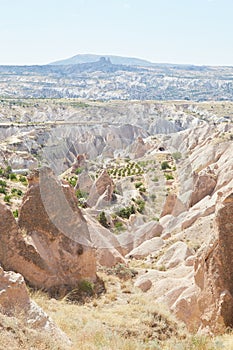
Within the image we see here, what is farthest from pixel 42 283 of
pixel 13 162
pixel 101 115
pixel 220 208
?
pixel 101 115

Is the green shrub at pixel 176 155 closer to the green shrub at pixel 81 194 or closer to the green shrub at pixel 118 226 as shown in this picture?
→ the green shrub at pixel 81 194

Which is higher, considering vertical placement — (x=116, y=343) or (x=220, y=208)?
(x=220, y=208)

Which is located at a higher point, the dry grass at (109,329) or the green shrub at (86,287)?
the dry grass at (109,329)

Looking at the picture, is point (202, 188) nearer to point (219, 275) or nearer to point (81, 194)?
point (81, 194)

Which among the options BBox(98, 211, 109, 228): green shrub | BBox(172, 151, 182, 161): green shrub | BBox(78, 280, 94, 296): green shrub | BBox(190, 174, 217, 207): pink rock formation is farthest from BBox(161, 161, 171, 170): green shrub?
BBox(78, 280, 94, 296): green shrub

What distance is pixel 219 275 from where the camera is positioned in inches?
331

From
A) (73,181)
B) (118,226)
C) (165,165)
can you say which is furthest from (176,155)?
(118,226)

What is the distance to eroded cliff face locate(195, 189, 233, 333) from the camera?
26.2 ft

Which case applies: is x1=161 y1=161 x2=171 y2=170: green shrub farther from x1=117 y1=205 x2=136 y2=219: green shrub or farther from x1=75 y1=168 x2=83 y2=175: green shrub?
x1=117 y1=205 x2=136 y2=219: green shrub

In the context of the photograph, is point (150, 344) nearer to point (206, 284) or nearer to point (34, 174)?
point (206, 284)

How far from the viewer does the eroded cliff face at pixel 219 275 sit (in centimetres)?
798

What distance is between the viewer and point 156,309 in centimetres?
838

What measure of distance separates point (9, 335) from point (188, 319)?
17.1 feet

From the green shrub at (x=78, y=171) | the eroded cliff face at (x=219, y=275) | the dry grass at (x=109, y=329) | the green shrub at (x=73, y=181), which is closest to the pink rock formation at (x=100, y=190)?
the green shrub at (x=73, y=181)
